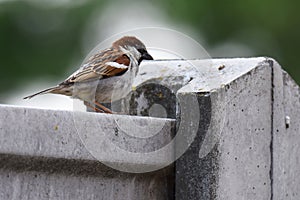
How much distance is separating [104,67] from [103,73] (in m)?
0.04

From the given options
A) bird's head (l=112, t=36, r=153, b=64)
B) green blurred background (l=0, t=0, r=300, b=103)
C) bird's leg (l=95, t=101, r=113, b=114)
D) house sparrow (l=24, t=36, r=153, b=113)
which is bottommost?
bird's leg (l=95, t=101, r=113, b=114)

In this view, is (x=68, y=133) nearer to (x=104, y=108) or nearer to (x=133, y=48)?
(x=104, y=108)

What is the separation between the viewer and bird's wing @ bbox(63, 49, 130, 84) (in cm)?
556

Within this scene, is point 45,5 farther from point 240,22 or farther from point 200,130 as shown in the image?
point 200,130

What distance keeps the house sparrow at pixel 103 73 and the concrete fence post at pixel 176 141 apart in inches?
52.2

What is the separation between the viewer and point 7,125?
2.91 metres

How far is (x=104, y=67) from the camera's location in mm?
5590

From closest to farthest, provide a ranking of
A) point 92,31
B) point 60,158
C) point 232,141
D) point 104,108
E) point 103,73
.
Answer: point 60,158 < point 232,141 < point 104,108 < point 103,73 < point 92,31

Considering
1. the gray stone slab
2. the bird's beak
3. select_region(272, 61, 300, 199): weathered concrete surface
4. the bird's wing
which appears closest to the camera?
the gray stone slab

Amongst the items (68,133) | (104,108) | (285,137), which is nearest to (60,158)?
(68,133)

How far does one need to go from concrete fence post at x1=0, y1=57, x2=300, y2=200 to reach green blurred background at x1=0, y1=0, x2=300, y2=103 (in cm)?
978

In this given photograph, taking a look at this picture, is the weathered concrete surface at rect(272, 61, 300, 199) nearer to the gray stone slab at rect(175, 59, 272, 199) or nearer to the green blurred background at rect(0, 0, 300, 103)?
the gray stone slab at rect(175, 59, 272, 199)

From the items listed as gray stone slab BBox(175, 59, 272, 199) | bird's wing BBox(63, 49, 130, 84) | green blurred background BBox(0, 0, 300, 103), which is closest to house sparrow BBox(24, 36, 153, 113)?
bird's wing BBox(63, 49, 130, 84)

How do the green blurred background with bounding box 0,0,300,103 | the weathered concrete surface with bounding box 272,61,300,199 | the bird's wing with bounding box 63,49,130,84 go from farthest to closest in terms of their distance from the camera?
the green blurred background with bounding box 0,0,300,103 → the bird's wing with bounding box 63,49,130,84 → the weathered concrete surface with bounding box 272,61,300,199
